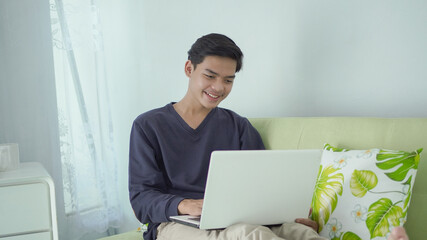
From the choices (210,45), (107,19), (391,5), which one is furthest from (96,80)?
(391,5)

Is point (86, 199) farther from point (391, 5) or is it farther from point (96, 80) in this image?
point (391, 5)

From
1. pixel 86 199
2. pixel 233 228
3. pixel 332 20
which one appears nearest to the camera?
pixel 233 228

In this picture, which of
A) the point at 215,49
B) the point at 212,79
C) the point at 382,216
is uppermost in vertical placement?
the point at 215,49

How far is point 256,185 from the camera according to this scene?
111 cm

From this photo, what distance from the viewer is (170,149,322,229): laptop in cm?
108

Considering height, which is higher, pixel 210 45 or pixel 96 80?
pixel 210 45

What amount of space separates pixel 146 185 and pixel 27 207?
54cm

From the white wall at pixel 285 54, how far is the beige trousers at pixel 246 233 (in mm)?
668

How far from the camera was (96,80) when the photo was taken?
2.50m

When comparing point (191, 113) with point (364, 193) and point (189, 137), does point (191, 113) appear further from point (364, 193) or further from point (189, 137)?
point (364, 193)

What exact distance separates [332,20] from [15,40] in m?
1.46

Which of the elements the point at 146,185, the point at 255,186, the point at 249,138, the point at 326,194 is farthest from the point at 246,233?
the point at 249,138

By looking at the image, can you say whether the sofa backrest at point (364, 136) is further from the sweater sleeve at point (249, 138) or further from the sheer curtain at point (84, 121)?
the sheer curtain at point (84, 121)

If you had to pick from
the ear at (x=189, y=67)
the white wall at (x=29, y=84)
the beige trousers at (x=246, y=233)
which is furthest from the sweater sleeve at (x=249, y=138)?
the white wall at (x=29, y=84)
